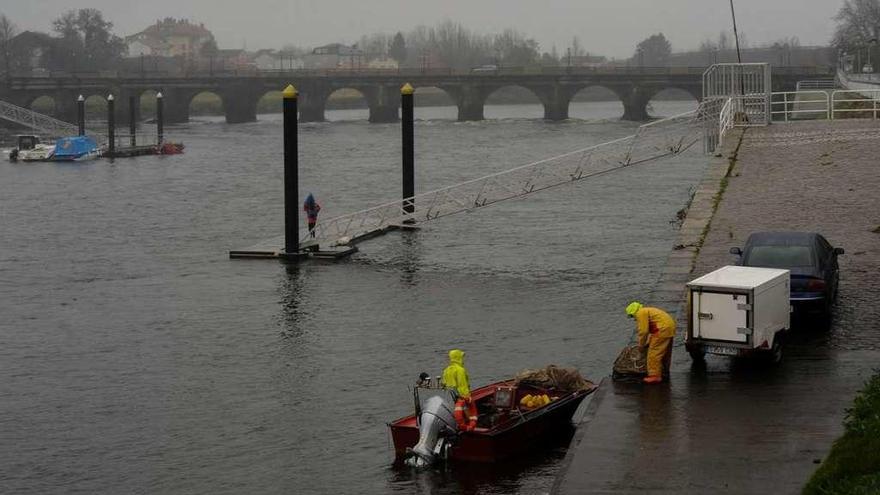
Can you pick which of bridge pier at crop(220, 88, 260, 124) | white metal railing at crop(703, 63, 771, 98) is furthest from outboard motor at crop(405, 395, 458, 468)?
bridge pier at crop(220, 88, 260, 124)

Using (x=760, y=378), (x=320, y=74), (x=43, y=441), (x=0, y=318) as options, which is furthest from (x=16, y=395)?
(x=320, y=74)

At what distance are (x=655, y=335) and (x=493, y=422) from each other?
3.11m

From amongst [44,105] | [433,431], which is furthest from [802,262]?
[44,105]

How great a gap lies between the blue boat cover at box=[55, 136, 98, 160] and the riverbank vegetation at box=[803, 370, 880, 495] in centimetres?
8893

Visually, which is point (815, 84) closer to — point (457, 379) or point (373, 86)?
point (373, 86)

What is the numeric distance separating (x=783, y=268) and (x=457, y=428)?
8735mm

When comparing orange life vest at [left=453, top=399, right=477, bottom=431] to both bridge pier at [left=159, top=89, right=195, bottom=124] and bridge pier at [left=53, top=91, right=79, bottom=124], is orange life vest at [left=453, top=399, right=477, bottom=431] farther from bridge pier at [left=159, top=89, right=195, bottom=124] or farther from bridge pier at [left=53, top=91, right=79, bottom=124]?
bridge pier at [left=159, top=89, right=195, bottom=124]

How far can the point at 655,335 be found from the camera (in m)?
24.2

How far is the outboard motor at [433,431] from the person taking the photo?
2309cm

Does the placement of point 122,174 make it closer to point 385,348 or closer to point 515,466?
point 385,348

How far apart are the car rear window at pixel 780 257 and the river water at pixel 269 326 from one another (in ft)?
13.9

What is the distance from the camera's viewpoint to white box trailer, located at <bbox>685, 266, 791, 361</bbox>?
80.1 feet

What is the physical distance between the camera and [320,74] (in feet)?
543

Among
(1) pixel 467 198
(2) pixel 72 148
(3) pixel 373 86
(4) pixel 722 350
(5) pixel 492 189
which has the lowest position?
(4) pixel 722 350
